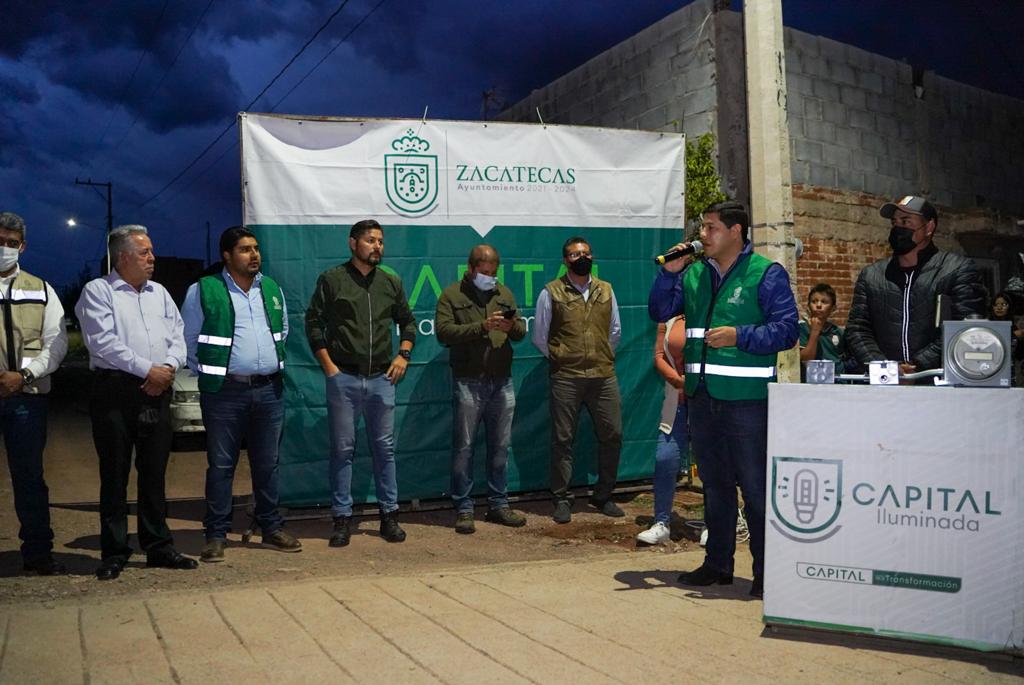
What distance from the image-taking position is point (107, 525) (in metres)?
4.97

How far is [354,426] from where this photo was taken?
19.6ft

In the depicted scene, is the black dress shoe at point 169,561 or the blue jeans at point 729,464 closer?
the blue jeans at point 729,464

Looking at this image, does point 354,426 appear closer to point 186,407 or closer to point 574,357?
point 574,357

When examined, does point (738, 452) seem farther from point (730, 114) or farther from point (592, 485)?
point (730, 114)

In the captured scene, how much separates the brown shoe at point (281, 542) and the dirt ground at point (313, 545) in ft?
0.20

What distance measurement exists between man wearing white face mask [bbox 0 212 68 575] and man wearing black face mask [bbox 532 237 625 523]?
3.23 metres

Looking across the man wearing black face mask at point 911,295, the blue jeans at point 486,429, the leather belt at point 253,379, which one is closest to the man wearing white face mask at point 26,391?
the leather belt at point 253,379

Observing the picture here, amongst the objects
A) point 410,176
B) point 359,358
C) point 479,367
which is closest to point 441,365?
point 479,367

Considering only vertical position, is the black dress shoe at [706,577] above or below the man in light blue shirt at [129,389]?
below

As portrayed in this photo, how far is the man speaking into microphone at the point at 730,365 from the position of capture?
4.40 metres

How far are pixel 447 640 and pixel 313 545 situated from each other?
237 centimetres

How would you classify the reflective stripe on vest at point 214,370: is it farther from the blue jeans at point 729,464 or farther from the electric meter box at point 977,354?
the electric meter box at point 977,354

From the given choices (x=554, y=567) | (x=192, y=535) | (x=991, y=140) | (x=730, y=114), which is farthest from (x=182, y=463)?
(x=991, y=140)

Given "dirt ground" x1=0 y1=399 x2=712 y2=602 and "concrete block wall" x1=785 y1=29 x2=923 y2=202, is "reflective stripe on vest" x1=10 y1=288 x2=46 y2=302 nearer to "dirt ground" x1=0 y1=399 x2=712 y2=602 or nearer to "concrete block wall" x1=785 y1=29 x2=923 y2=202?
"dirt ground" x1=0 y1=399 x2=712 y2=602
